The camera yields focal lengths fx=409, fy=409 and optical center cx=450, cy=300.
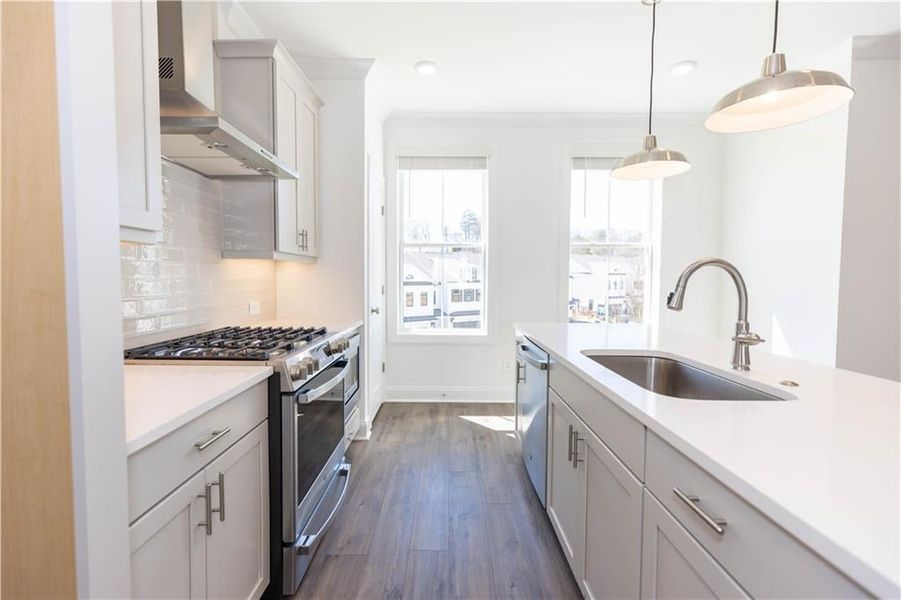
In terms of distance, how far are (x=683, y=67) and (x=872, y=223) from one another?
5.57 ft

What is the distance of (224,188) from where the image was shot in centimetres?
239

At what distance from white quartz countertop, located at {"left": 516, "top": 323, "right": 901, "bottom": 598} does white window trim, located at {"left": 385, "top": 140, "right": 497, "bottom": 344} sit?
8.65ft

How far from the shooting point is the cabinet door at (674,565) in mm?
751

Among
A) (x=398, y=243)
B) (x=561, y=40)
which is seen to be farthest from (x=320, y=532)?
(x=561, y=40)

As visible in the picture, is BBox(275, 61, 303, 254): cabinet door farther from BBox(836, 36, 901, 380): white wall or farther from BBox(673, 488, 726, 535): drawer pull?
BBox(836, 36, 901, 380): white wall

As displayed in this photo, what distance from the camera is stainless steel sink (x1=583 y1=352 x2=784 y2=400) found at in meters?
1.47

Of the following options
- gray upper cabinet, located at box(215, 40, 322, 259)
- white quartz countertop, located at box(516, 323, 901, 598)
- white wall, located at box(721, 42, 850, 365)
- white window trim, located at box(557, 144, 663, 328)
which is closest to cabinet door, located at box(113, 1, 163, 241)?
gray upper cabinet, located at box(215, 40, 322, 259)

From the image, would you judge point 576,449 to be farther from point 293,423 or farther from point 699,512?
point 293,423

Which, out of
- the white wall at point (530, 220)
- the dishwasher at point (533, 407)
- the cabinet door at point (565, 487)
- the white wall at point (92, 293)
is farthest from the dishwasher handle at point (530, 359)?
the white wall at point (92, 293)

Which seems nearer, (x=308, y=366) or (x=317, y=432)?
(x=308, y=366)

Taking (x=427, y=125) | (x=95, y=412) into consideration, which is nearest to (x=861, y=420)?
(x=95, y=412)

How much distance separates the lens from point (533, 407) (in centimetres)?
223

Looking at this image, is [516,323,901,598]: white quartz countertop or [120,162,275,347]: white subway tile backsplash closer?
[516,323,901,598]: white quartz countertop

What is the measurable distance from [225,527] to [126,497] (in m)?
0.48
